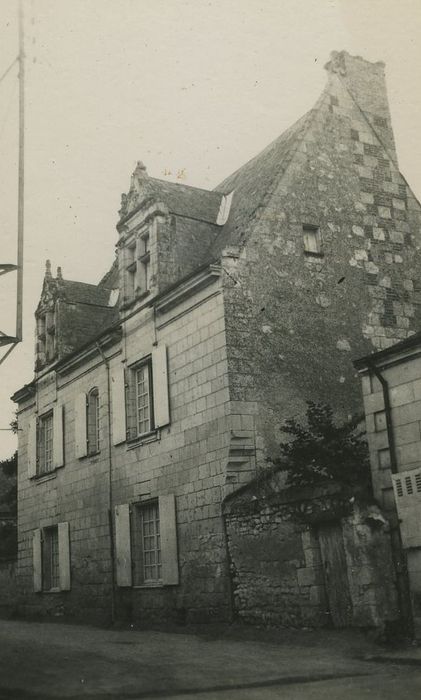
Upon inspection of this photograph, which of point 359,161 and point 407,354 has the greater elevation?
point 359,161

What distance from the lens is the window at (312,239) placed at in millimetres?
15195

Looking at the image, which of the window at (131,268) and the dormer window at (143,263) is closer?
the dormer window at (143,263)

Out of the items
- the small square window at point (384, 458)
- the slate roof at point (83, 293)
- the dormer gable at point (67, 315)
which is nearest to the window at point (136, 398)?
the dormer gable at point (67, 315)

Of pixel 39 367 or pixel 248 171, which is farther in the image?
pixel 39 367

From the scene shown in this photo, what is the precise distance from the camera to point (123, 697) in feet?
22.4

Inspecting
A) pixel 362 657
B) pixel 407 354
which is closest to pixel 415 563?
pixel 362 657

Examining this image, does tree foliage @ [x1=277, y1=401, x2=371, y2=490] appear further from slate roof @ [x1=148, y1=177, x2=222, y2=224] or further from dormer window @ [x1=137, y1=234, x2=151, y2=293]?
slate roof @ [x1=148, y1=177, x2=222, y2=224]

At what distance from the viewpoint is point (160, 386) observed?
14898mm

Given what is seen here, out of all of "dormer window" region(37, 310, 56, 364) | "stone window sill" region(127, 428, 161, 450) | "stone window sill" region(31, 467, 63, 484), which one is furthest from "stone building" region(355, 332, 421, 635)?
"dormer window" region(37, 310, 56, 364)

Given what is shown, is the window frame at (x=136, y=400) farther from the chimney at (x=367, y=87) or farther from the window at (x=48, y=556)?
the chimney at (x=367, y=87)

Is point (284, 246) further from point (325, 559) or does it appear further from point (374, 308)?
point (325, 559)

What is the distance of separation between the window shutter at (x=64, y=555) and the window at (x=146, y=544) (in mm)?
3145

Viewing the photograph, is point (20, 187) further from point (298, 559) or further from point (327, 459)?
point (298, 559)

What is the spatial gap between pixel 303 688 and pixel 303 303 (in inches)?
331
